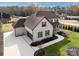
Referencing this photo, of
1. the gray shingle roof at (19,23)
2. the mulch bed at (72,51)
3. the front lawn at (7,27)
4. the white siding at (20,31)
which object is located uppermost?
the gray shingle roof at (19,23)

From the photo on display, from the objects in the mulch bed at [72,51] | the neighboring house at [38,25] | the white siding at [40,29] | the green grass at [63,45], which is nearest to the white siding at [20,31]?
the neighboring house at [38,25]

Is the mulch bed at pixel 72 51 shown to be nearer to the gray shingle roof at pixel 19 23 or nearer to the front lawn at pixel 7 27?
the gray shingle roof at pixel 19 23

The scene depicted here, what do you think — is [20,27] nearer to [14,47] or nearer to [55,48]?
[14,47]

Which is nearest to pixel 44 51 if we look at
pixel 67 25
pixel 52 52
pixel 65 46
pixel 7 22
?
pixel 52 52

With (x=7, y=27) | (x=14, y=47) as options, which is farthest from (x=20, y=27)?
A: (x=14, y=47)

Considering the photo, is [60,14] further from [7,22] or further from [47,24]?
[7,22]
